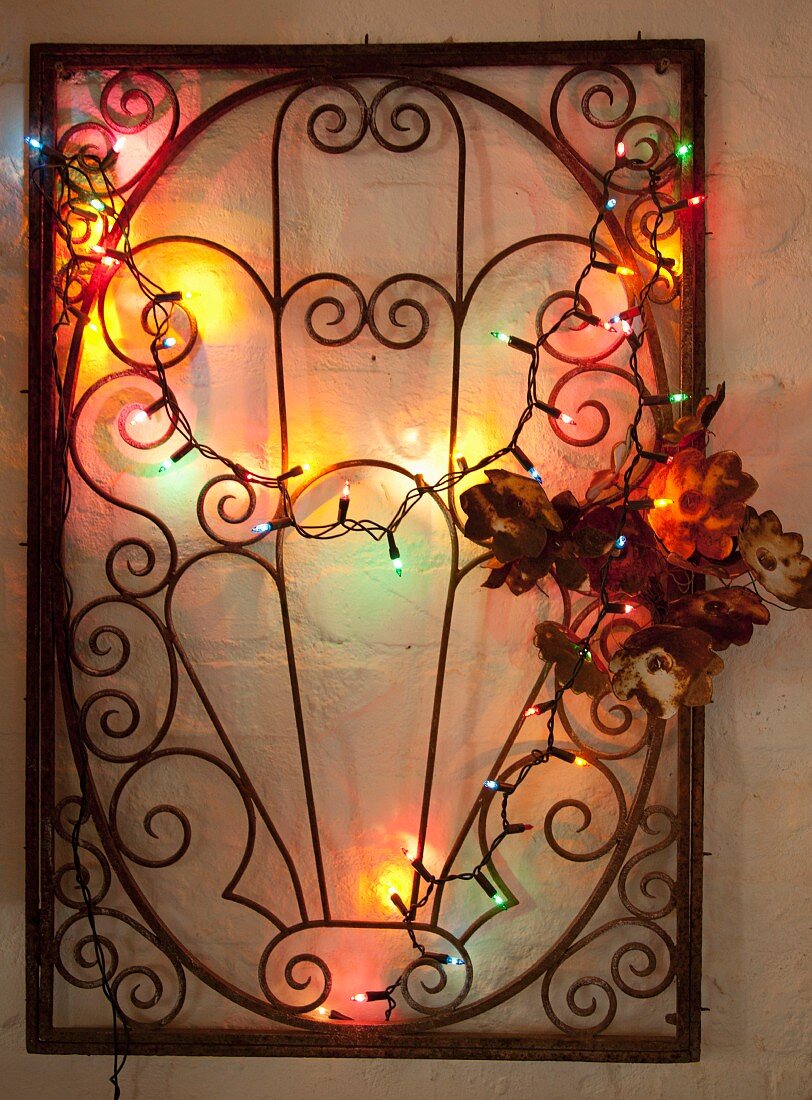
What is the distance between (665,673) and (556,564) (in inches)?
6.6

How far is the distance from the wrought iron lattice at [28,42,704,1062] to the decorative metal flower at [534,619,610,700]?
0.07 m

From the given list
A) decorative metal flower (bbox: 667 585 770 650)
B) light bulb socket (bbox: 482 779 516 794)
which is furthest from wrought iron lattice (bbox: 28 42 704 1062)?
decorative metal flower (bbox: 667 585 770 650)

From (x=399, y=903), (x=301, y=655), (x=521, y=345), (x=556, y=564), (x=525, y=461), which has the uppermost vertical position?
(x=521, y=345)

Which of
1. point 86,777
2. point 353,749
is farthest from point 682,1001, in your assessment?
point 86,777

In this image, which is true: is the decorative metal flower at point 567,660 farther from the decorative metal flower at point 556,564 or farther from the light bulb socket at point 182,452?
the light bulb socket at point 182,452

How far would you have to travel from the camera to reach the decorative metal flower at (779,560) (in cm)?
101

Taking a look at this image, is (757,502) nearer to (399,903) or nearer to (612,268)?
(612,268)

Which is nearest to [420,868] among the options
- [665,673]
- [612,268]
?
[665,673]

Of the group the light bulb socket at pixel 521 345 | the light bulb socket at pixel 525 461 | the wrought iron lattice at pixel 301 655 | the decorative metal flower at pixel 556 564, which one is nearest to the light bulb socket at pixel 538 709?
the wrought iron lattice at pixel 301 655

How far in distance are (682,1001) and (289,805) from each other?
0.55m

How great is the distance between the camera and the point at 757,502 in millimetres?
1124

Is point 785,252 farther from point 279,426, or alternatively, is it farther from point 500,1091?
point 500,1091

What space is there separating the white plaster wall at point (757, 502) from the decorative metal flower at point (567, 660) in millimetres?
194

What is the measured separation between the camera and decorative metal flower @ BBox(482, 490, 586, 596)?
3.32ft
